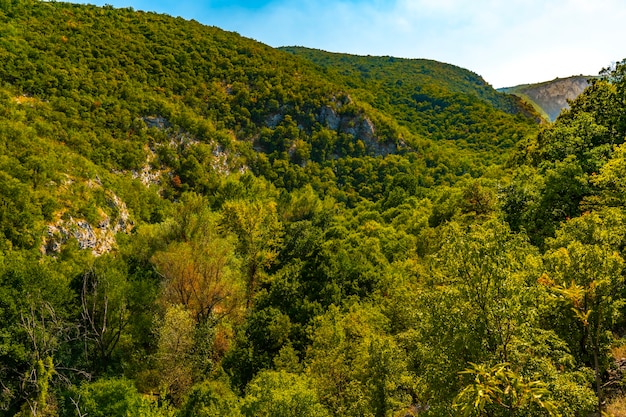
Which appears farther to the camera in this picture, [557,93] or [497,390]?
[557,93]

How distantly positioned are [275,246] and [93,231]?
74.7 feet

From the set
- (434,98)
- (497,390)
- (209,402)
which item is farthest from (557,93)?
(497,390)

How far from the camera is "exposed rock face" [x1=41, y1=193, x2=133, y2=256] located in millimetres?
43781

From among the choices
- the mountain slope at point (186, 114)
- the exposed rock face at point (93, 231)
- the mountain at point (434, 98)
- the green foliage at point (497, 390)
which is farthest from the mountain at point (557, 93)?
the green foliage at point (497, 390)

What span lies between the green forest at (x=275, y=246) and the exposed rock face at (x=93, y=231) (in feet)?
0.92

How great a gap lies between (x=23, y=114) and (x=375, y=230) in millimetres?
53899

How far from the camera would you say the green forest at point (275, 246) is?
11.4 m

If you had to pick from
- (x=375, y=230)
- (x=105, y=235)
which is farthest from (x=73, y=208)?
(x=375, y=230)

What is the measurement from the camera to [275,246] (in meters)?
49.9

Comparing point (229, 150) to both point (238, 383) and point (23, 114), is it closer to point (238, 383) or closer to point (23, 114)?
point (23, 114)

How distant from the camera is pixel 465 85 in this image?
171 metres

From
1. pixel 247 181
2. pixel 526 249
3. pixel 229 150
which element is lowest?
pixel 526 249

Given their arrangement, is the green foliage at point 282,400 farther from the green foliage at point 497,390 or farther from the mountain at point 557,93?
the mountain at point 557,93

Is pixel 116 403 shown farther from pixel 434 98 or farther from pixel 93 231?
pixel 434 98
